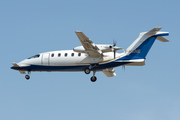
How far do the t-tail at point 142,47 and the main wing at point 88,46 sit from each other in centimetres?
260

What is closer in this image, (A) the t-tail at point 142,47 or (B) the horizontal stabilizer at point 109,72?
(A) the t-tail at point 142,47

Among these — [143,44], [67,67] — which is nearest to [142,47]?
[143,44]

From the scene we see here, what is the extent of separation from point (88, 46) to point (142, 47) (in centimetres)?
607

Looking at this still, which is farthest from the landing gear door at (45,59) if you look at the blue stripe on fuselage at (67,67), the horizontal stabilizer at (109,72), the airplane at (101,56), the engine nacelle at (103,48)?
the horizontal stabilizer at (109,72)

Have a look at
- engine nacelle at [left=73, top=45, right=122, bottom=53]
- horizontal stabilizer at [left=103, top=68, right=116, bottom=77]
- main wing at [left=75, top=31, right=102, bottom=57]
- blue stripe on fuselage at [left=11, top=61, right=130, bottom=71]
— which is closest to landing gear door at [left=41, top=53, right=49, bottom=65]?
blue stripe on fuselage at [left=11, top=61, right=130, bottom=71]

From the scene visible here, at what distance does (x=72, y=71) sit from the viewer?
44031 mm

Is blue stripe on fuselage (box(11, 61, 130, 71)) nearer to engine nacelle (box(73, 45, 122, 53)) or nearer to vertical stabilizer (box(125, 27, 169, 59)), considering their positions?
vertical stabilizer (box(125, 27, 169, 59))

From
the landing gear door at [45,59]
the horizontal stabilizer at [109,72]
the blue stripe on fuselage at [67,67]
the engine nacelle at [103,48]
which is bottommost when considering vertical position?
the horizontal stabilizer at [109,72]


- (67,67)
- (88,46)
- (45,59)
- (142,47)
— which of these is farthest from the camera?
(45,59)

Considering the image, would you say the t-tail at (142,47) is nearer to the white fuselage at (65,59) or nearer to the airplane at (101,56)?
the airplane at (101,56)

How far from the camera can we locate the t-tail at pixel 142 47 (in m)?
41.6

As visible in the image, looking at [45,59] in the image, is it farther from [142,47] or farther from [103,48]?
[142,47]

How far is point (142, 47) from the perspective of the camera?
137ft

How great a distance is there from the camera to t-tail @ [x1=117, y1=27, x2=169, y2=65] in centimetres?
4161
